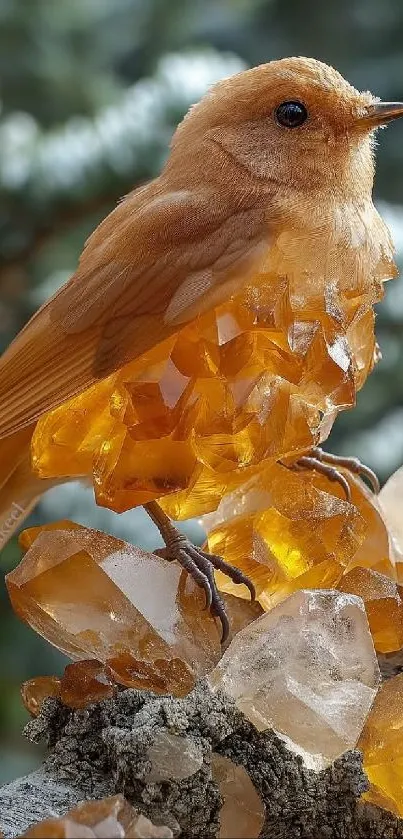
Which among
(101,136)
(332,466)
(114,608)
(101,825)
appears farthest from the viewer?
(101,136)

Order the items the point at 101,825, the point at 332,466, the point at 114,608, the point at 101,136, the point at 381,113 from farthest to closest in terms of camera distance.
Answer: the point at 101,136 < the point at 332,466 < the point at 381,113 < the point at 114,608 < the point at 101,825

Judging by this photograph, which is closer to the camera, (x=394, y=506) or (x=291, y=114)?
(x=291, y=114)

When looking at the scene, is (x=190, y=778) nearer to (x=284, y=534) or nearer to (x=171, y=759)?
(x=171, y=759)

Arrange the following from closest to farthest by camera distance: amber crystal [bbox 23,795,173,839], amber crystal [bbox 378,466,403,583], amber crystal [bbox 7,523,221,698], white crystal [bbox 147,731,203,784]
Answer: amber crystal [bbox 23,795,173,839], white crystal [bbox 147,731,203,784], amber crystal [bbox 7,523,221,698], amber crystal [bbox 378,466,403,583]

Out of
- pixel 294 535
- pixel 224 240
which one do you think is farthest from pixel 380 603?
pixel 224 240

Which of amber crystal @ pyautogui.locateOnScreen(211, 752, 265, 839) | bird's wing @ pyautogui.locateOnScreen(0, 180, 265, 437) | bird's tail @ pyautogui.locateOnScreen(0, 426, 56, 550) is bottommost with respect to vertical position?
amber crystal @ pyautogui.locateOnScreen(211, 752, 265, 839)

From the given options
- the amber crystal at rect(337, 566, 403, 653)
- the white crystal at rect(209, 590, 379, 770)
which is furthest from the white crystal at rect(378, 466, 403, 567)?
the white crystal at rect(209, 590, 379, 770)

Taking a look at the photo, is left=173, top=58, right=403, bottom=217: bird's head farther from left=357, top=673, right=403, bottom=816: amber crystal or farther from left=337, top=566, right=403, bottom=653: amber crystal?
left=357, top=673, right=403, bottom=816: amber crystal

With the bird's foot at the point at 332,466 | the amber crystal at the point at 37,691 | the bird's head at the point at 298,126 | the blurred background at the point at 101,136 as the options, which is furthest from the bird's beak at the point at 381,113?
the blurred background at the point at 101,136

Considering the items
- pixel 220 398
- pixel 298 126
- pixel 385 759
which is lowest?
pixel 385 759
